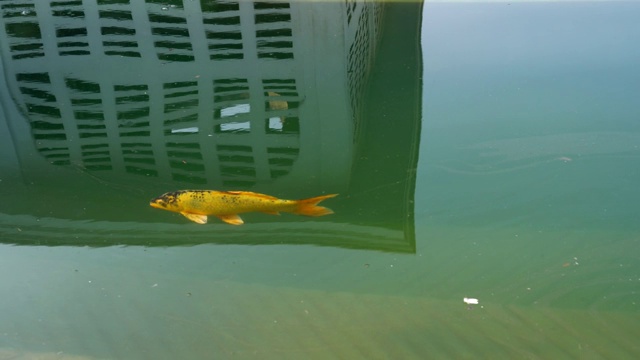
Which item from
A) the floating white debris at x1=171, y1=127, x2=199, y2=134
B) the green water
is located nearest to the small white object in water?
the green water

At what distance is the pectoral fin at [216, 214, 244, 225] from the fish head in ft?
0.54

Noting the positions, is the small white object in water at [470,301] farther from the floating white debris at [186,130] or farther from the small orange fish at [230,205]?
the floating white debris at [186,130]

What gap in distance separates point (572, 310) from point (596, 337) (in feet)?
0.37

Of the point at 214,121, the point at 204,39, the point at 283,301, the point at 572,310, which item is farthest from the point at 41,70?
the point at 572,310

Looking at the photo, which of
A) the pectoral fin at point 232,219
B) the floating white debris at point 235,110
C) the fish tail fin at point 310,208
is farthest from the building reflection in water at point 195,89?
the pectoral fin at point 232,219

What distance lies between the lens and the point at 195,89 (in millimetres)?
3352

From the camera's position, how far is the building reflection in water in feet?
8.61

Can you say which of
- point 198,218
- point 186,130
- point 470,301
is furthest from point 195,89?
point 470,301

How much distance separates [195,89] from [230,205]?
4.40 ft

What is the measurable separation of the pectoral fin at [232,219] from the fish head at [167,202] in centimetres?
16

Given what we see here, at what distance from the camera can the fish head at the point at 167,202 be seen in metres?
2.23

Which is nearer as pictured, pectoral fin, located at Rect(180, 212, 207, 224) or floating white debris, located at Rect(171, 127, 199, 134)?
pectoral fin, located at Rect(180, 212, 207, 224)

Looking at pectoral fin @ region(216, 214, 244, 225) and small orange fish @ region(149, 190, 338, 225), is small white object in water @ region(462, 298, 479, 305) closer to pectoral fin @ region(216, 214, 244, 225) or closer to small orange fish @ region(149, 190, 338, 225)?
small orange fish @ region(149, 190, 338, 225)

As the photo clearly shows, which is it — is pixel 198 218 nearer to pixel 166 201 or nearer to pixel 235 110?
pixel 166 201
